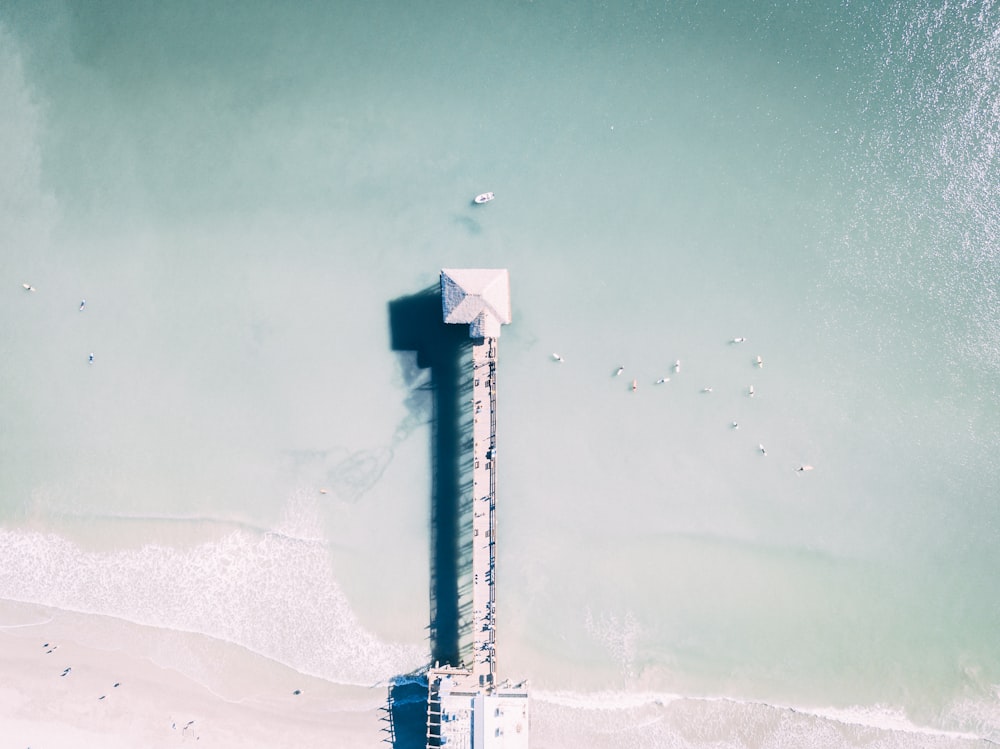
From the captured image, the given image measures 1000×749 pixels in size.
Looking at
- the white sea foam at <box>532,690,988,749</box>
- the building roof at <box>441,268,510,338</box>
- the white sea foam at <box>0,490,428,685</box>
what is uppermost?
the building roof at <box>441,268,510,338</box>

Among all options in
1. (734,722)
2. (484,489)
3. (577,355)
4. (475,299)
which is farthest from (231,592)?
(734,722)

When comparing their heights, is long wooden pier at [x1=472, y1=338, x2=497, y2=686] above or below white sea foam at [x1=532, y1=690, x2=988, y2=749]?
above

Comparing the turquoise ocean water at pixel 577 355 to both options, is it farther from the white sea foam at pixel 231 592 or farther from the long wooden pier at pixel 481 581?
the long wooden pier at pixel 481 581

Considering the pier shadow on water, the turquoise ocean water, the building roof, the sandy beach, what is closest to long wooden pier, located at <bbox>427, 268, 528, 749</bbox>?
the building roof

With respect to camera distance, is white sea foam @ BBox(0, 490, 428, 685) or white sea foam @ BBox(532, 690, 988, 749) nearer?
white sea foam @ BBox(532, 690, 988, 749)

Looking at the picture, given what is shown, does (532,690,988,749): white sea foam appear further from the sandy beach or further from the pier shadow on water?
the sandy beach

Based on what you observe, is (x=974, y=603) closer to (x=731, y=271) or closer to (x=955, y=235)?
(x=955, y=235)

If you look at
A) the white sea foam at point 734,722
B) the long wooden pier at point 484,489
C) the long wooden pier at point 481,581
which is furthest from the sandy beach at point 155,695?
the white sea foam at point 734,722
